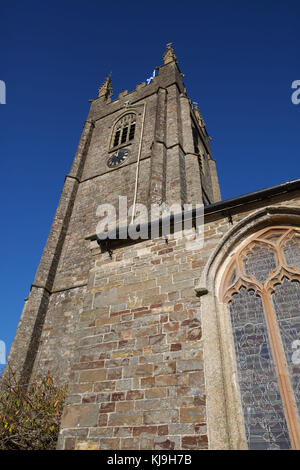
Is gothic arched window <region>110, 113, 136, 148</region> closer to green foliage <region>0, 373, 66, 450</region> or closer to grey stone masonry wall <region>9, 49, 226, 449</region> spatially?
grey stone masonry wall <region>9, 49, 226, 449</region>

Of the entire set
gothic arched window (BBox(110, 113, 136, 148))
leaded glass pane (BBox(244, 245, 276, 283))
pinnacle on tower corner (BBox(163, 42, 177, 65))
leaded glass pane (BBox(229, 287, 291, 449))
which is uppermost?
pinnacle on tower corner (BBox(163, 42, 177, 65))

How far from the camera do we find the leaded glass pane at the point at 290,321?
4168mm

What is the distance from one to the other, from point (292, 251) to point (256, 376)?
2037mm

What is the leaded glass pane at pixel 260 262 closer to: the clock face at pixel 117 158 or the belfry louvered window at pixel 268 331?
the belfry louvered window at pixel 268 331

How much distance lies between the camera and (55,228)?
14266 mm

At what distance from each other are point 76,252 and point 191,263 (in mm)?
8487

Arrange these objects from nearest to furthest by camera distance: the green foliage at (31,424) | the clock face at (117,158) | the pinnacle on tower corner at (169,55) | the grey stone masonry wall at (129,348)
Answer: the grey stone masonry wall at (129,348), the green foliage at (31,424), the clock face at (117,158), the pinnacle on tower corner at (169,55)

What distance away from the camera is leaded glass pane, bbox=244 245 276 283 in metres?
5.18

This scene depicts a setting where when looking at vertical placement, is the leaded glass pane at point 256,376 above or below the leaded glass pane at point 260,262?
below

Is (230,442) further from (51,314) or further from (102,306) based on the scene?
(51,314)

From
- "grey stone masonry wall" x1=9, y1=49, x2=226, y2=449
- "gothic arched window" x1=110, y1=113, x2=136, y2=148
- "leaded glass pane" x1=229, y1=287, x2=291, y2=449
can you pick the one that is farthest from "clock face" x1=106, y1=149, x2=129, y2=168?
"leaded glass pane" x1=229, y1=287, x2=291, y2=449

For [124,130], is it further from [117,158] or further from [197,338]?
[197,338]

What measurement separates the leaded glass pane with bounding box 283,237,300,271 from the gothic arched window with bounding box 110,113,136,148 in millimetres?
13742

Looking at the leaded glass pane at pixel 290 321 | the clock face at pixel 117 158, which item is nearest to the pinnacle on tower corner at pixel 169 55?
the clock face at pixel 117 158
